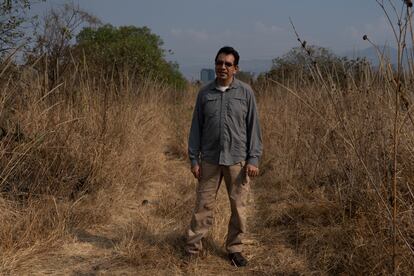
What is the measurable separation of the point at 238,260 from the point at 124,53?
8.26 meters

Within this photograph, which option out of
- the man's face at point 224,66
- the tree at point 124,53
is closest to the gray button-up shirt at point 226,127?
the man's face at point 224,66

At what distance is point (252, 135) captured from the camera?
129 inches

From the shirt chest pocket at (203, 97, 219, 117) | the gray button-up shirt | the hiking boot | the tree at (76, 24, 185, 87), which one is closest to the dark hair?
the gray button-up shirt

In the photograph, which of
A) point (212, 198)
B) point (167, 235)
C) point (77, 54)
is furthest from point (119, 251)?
point (77, 54)

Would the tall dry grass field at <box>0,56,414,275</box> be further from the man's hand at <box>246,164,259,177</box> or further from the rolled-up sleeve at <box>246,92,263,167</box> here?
the man's hand at <box>246,164,259,177</box>

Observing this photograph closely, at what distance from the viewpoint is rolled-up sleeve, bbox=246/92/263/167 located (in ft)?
10.6

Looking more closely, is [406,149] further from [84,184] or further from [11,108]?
[11,108]

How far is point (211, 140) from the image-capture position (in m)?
3.25

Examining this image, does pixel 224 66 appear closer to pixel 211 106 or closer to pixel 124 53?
pixel 211 106

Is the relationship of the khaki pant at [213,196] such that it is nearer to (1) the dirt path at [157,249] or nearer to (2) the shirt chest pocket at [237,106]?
(1) the dirt path at [157,249]

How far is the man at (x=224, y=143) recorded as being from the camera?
3191 mm

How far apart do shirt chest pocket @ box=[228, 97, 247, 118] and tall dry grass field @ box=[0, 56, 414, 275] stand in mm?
369

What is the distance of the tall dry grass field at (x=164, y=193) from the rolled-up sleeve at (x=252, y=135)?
1.04 feet

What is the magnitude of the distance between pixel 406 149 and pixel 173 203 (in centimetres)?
233
